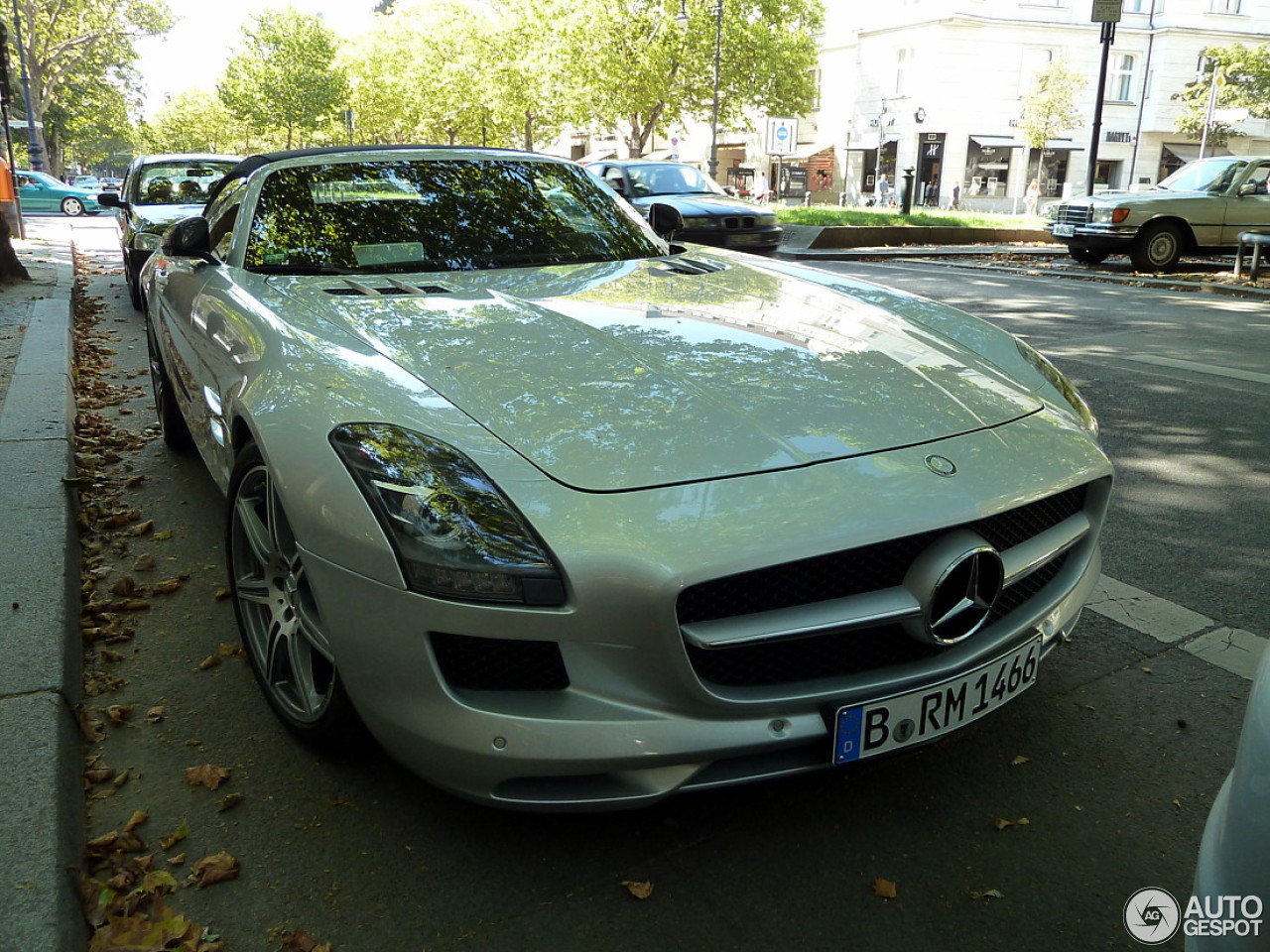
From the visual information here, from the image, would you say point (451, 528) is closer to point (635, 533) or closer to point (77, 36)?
point (635, 533)

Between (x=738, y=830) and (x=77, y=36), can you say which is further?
(x=77, y=36)

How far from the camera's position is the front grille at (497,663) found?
191 cm

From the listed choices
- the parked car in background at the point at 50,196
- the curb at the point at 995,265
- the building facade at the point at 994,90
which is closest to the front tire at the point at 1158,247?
the curb at the point at 995,265

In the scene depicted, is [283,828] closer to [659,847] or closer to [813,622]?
[659,847]

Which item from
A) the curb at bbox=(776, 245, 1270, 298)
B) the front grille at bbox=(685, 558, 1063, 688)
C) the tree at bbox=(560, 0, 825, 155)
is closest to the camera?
the front grille at bbox=(685, 558, 1063, 688)

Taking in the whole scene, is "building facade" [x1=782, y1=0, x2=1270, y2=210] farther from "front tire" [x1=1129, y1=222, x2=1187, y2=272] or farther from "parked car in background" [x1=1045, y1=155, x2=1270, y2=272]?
"front tire" [x1=1129, y1=222, x2=1187, y2=272]

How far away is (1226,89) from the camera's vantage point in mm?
41312

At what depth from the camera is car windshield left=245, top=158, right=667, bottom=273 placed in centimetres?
348

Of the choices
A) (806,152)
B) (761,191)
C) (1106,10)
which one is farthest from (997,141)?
(1106,10)

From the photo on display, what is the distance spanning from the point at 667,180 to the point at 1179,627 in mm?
14136

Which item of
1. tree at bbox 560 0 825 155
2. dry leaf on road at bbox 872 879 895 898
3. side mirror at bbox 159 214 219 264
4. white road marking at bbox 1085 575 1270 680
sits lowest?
dry leaf on road at bbox 872 879 895 898

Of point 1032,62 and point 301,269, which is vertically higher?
point 1032,62

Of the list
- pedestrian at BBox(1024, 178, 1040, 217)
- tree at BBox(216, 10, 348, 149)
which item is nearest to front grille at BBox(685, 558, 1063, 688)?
pedestrian at BBox(1024, 178, 1040, 217)

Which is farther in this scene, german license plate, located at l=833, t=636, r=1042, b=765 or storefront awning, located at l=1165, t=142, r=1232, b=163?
storefront awning, located at l=1165, t=142, r=1232, b=163
